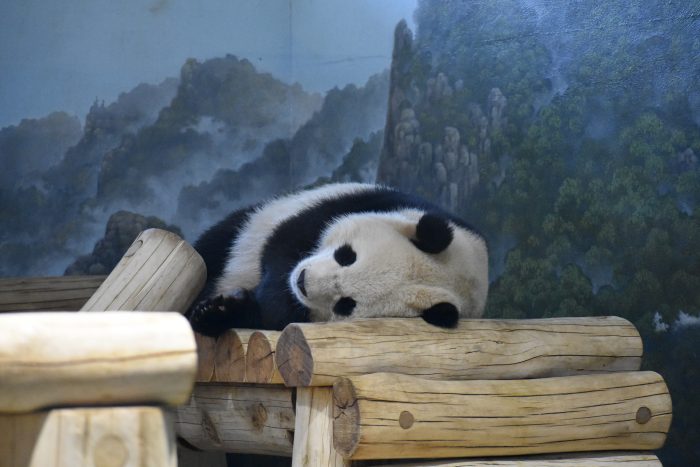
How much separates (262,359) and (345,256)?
1.73ft

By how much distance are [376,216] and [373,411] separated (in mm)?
1143

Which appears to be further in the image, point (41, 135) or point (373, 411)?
point (41, 135)

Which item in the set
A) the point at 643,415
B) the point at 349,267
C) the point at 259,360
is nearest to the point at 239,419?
the point at 259,360

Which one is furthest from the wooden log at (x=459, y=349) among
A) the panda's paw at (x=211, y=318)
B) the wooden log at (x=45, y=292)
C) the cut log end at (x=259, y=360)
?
the wooden log at (x=45, y=292)

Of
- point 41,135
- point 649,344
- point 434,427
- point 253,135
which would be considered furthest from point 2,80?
point 649,344

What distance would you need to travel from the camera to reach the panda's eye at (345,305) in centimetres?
317

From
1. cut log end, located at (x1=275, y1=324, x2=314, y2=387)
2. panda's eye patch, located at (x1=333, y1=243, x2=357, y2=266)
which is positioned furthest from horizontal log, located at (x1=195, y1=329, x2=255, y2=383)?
panda's eye patch, located at (x1=333, y1=243, x2=357, y2=266)

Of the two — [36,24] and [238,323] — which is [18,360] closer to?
[238,323]

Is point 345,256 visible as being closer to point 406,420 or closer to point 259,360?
point 259,360

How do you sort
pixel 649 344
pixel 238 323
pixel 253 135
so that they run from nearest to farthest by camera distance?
pixel 238 323 < pixel 649 344 < pixel 253 135

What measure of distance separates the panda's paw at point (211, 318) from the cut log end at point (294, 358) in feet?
1.43

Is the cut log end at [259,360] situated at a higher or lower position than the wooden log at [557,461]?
higher

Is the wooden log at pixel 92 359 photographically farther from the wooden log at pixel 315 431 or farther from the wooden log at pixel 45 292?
the wooden log at pixel 45 292

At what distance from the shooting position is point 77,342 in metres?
1.07
